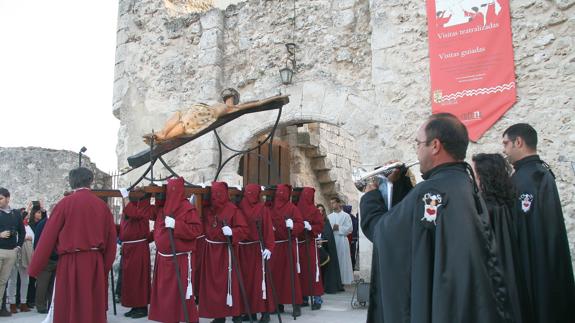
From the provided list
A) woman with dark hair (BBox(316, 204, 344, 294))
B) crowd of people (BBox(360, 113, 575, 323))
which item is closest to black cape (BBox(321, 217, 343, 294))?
woman with dark hair (BBox(316, 204, 344, 294))

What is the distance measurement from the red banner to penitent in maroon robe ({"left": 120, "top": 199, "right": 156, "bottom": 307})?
4.14 meters

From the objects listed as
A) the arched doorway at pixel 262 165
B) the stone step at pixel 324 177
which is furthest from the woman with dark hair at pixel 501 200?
the stone step at pixel 324 177

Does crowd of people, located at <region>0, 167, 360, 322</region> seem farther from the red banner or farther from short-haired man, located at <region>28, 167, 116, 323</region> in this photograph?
the red banner

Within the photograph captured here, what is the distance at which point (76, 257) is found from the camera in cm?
429

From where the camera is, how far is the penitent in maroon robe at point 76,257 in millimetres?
4223

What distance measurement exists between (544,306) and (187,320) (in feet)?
9.63

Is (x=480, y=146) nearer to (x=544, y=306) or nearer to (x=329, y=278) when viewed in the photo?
(x=329, y=278)

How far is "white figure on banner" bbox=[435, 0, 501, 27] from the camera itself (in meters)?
6.45

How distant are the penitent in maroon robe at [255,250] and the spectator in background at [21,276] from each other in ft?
10.3

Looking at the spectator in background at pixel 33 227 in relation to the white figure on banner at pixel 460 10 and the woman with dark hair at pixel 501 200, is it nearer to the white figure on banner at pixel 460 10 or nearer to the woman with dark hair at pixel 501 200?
the woman with dark hair at pixel 501 200

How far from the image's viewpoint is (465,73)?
6.54m

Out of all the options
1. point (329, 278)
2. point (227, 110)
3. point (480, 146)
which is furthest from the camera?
point (329, 278)

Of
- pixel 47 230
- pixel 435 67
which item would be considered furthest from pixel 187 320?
pixel 435 67

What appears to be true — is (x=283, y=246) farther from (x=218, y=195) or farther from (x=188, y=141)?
(x=188, y=141)
